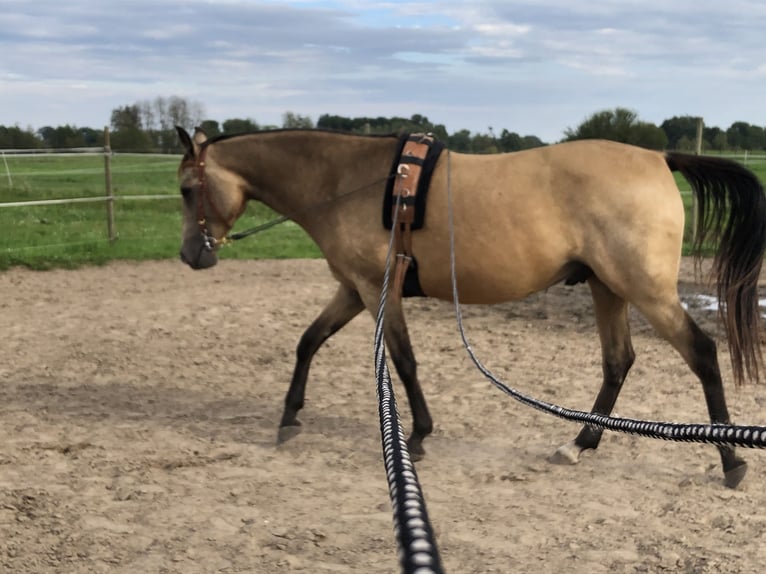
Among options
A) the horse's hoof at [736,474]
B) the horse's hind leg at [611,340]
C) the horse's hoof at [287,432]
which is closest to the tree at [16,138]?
the horse's hoof at [287,432]

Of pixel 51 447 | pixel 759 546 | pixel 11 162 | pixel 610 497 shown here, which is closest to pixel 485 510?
pixel 610 497

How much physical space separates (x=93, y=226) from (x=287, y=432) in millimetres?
9396

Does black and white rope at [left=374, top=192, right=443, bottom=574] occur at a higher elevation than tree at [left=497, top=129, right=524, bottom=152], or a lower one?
lower

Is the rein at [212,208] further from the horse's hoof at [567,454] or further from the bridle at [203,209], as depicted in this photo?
the horse's hoof at [567,454]

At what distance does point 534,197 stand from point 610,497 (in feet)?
4.95

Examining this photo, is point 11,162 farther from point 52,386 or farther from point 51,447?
point 51,447

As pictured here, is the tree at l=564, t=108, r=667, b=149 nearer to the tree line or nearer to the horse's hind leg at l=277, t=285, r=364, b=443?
the tree line

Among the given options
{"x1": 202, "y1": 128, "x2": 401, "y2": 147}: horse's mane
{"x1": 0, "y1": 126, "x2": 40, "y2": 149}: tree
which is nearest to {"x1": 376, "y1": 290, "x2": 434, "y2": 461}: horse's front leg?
{"x1": 202, "y1": 128, "x2": 401, "y2": 147}: horse's mane

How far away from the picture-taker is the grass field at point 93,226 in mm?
10289

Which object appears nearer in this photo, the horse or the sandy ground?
the sandy ground

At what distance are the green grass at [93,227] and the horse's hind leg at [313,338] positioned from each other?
5.80 meters

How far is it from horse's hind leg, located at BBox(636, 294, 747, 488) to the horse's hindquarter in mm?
189

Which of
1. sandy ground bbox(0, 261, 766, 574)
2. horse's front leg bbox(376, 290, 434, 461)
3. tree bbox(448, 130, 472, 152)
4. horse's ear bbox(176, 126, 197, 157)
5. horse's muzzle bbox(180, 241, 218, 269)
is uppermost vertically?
tree bbox(448, 130, 472, 152)

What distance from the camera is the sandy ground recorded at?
3.05 m
